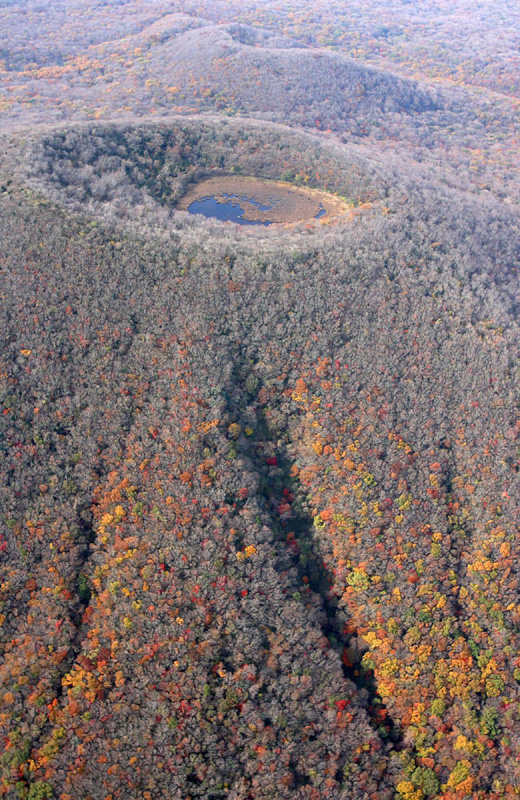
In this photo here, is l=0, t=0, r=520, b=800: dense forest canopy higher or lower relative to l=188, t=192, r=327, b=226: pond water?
lower

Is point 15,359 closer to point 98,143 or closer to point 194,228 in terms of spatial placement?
point 194,228

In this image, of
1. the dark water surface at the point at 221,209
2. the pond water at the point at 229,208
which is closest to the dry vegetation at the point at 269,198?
the pond water at the point at 229,208

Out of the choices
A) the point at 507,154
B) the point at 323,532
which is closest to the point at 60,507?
the point at 323,532

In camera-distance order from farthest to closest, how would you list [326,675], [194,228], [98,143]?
[98,143]
[194,228]
[326,675]

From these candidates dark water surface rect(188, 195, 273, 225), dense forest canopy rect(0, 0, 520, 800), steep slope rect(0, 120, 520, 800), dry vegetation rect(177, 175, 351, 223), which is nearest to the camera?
steep slope rect(0, 120, 520, 800)

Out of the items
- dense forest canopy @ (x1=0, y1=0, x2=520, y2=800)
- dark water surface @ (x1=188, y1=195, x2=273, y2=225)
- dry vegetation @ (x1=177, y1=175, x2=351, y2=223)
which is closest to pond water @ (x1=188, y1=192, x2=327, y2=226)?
dark water surface @ (x1=188, y1=195, x2=273, y2=225)

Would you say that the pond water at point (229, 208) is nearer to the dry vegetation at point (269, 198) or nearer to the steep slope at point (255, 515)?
the dry vegetation at point (269, 198)

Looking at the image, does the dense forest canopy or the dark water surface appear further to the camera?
the dark water surface

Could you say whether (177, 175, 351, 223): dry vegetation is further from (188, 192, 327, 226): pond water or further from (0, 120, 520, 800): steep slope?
(0, 120, 520, 800): steep slope
